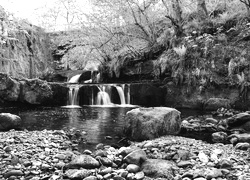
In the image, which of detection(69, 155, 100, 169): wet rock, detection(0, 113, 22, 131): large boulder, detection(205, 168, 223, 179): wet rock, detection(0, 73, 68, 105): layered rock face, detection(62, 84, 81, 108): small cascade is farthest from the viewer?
detection(62, 84, 81, 108): small cascade

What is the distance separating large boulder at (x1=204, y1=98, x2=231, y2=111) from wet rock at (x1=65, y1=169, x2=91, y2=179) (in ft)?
28.6

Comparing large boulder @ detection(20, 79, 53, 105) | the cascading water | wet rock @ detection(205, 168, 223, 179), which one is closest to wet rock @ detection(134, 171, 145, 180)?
wet rock @ detection(205, 168, 223, 179)

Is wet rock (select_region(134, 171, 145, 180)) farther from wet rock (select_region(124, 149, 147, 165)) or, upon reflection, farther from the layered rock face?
the layered rock face

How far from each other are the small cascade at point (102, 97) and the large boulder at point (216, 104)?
5.36 meters

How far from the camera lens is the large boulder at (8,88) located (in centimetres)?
1312

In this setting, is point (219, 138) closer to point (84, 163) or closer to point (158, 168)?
point (158, 168)

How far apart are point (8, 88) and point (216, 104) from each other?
10.7 m

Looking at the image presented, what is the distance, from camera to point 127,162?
460 cm

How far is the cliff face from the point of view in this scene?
1822cm

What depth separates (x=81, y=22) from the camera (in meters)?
18.3

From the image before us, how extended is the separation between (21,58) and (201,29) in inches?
599

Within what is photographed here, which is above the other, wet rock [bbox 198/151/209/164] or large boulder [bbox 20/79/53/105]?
large boulder [bbox 20/79/53/105]

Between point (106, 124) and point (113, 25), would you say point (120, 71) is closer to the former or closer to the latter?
point (113, 25)

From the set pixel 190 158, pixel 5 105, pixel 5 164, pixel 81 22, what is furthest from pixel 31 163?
pixel 81 22
